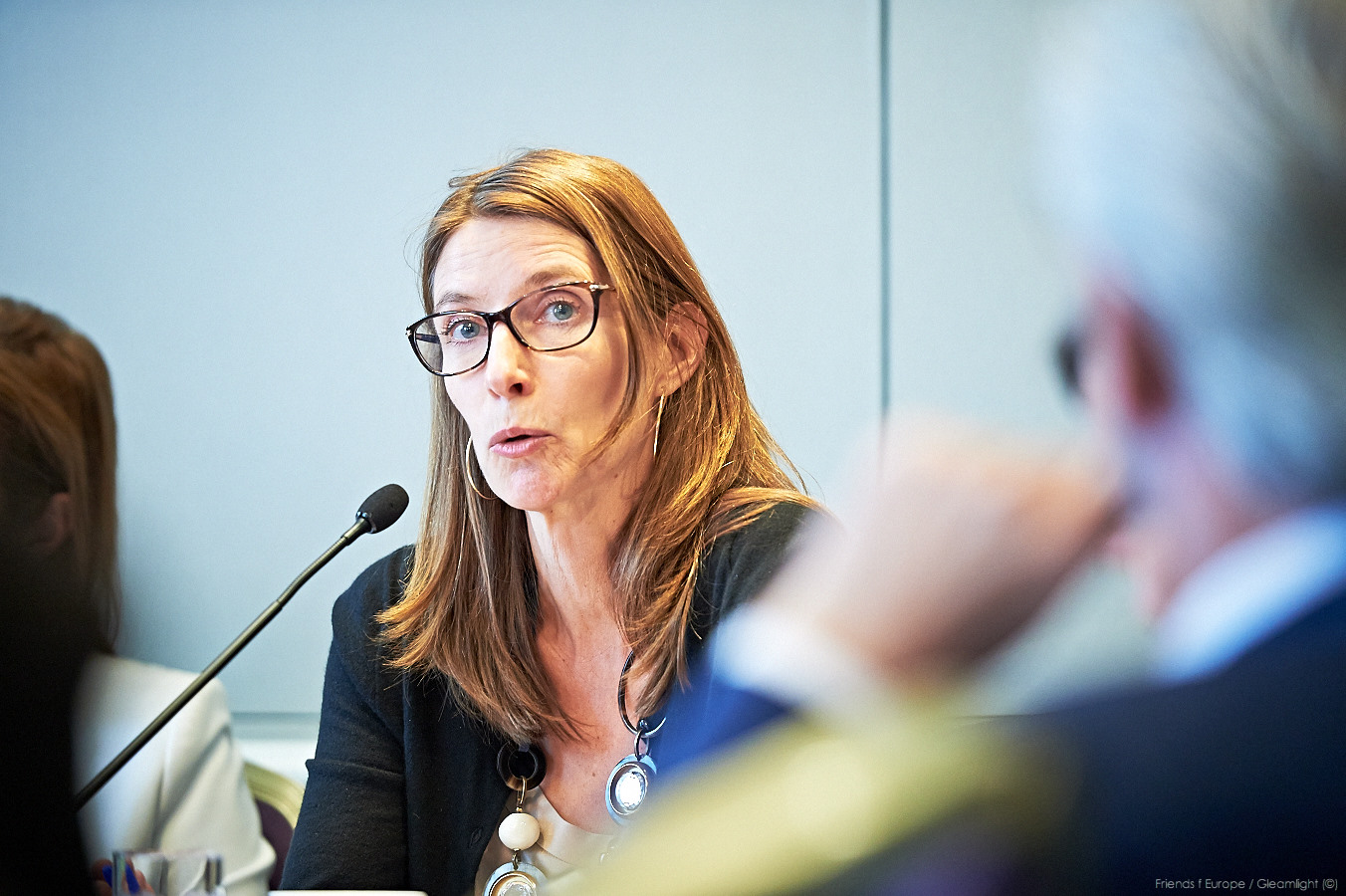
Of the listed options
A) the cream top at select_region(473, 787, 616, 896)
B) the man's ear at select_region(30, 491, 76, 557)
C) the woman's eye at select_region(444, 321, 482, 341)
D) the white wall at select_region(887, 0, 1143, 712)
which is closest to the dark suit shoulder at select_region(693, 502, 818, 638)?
the cream top at select_region(473, 787, 616, 896)

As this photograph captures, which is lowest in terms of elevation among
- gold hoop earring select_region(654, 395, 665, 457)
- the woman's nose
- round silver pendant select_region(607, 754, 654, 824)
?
round silver pendant select_region(607, 754, 654, 824)

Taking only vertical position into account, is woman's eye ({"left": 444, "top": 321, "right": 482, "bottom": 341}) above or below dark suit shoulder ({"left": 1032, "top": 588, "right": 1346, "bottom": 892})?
above

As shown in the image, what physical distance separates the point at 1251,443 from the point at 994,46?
6.47 feet

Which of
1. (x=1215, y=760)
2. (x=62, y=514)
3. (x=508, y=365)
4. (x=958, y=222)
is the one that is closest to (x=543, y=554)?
(x=508, y=365)

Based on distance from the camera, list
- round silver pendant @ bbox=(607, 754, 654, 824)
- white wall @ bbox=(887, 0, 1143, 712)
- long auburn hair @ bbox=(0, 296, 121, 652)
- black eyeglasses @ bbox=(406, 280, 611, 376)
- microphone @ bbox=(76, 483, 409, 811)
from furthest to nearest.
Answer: white wall @ bbox=(887, 0, 1143, 712), long auburn hair @ bbox=(0, 296, 121, 652), black eyeglasses @ bbox=(406, 280, 611, 376), round silver pendant @ bbox=(607, 754, 654, 824), microphone @ bbox=(76, 483, 409, 811)

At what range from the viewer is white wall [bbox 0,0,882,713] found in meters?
2.07

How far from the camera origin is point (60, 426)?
1319mm

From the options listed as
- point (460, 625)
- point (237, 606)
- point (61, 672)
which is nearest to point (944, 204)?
point (460, 625)

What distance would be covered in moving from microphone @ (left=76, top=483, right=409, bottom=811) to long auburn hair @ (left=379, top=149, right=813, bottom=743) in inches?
4.7

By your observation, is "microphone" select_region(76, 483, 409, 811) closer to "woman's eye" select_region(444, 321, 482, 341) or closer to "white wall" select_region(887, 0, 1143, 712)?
"woman's eye" select_region(444, 321, 482, 341)

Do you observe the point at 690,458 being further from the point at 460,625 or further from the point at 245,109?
the point at 245,109

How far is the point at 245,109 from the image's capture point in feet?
7.11

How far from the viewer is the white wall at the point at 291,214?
207 centimetres

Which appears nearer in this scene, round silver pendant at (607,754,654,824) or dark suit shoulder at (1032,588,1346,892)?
dark suit shoulder at (1032,588,1346,892)
